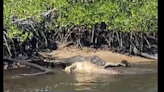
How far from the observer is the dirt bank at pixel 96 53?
45.8 feet

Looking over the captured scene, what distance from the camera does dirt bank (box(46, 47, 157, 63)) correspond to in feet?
45.8

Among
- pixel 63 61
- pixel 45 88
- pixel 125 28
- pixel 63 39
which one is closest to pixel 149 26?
pixel 125 28

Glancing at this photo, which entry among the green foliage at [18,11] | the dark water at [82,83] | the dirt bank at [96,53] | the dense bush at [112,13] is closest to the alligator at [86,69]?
the dark water at [82,83]

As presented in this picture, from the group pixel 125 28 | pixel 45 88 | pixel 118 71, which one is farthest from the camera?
pixel 125 28

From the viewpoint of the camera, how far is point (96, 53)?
14891 millimetres

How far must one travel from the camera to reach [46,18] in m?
13.4

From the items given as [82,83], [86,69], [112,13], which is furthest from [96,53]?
[82,83]

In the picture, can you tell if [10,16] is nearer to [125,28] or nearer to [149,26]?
[125,28]

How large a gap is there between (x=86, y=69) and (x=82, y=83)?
194 cm

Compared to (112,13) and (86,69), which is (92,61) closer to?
(86,69)

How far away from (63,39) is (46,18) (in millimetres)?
3242

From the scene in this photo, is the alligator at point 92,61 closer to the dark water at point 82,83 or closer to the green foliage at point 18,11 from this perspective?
the dark water at point 82,83

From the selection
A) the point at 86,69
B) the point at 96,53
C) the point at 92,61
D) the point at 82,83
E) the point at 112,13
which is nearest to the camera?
the point at 82,83

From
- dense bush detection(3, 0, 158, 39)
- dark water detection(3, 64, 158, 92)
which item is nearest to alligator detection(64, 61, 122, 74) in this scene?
dark water detection(3, 64, 158, 92)
